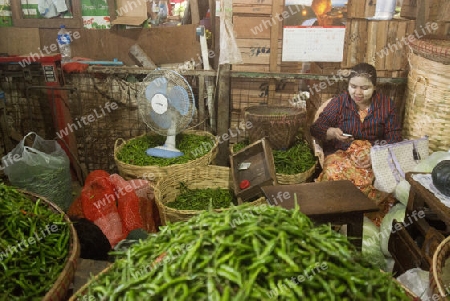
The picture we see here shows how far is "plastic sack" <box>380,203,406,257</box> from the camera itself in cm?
357

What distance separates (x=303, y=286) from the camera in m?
1.50

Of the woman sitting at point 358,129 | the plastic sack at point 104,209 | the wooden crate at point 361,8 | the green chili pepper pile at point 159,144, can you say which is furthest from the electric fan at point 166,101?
the wooden crate at point 361,8

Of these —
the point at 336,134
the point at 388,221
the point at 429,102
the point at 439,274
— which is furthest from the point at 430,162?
the point at 439,274

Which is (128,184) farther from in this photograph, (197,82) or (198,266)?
(198,266)

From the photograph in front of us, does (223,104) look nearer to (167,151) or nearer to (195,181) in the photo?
(167,151)

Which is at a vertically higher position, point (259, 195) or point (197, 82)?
point (197, 82)

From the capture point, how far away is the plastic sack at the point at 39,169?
3926 mm

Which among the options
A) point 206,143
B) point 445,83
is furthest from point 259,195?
point 445,83

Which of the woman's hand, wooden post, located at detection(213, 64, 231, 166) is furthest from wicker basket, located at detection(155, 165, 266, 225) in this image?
the woman's hand

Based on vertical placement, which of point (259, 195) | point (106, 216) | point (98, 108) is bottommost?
point (106, 216)

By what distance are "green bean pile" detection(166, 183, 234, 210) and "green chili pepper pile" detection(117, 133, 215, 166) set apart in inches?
14.9

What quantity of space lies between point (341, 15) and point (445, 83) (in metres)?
2.46

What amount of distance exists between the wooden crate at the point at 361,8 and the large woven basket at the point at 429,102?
1.51m

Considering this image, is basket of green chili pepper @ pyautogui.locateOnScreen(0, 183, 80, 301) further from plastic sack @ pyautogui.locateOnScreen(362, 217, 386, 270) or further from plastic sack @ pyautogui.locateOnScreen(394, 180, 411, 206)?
plastic sack @ pyautogui.locateOnScreen(394, 180, 411, 206)
